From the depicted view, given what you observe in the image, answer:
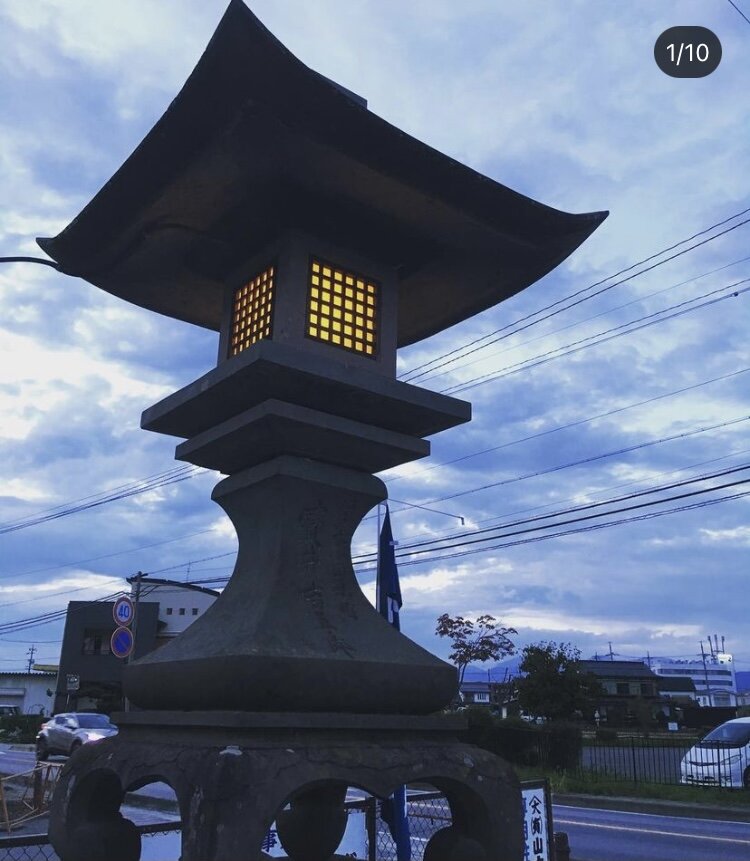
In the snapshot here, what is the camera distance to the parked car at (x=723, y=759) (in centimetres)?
1669

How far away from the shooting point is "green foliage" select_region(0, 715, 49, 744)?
40897 millimetres

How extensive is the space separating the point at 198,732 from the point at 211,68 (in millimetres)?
3716

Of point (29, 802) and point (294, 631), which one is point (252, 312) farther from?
point (29, 802)

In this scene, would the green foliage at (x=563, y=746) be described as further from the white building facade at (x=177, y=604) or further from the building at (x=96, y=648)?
the white building facade at (x=177, y=604)

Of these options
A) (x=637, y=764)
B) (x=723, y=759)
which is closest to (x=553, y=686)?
(x=637, y=764)

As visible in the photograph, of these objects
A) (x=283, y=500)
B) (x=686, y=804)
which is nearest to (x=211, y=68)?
(x=283, y=500)

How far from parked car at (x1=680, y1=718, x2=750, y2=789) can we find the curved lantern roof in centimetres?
1422

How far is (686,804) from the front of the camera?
15008 mm

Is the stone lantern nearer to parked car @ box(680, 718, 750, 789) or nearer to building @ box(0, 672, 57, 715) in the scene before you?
parked car @ box(680, 718, 750, 789)

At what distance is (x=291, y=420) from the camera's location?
5.09 meters

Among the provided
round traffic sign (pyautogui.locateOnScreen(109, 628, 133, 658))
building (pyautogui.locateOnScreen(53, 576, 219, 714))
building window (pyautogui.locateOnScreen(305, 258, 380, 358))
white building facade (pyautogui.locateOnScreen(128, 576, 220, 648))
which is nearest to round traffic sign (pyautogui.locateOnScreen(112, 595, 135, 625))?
round traffic sign (pyautogui.locateOnScreen(109, 628, 133, 658))

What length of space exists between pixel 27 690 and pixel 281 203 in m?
68.1

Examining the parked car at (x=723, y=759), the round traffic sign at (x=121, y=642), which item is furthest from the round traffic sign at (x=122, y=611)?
the parked car at (x=723, y=759)

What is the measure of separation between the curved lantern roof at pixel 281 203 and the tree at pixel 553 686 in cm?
2665
